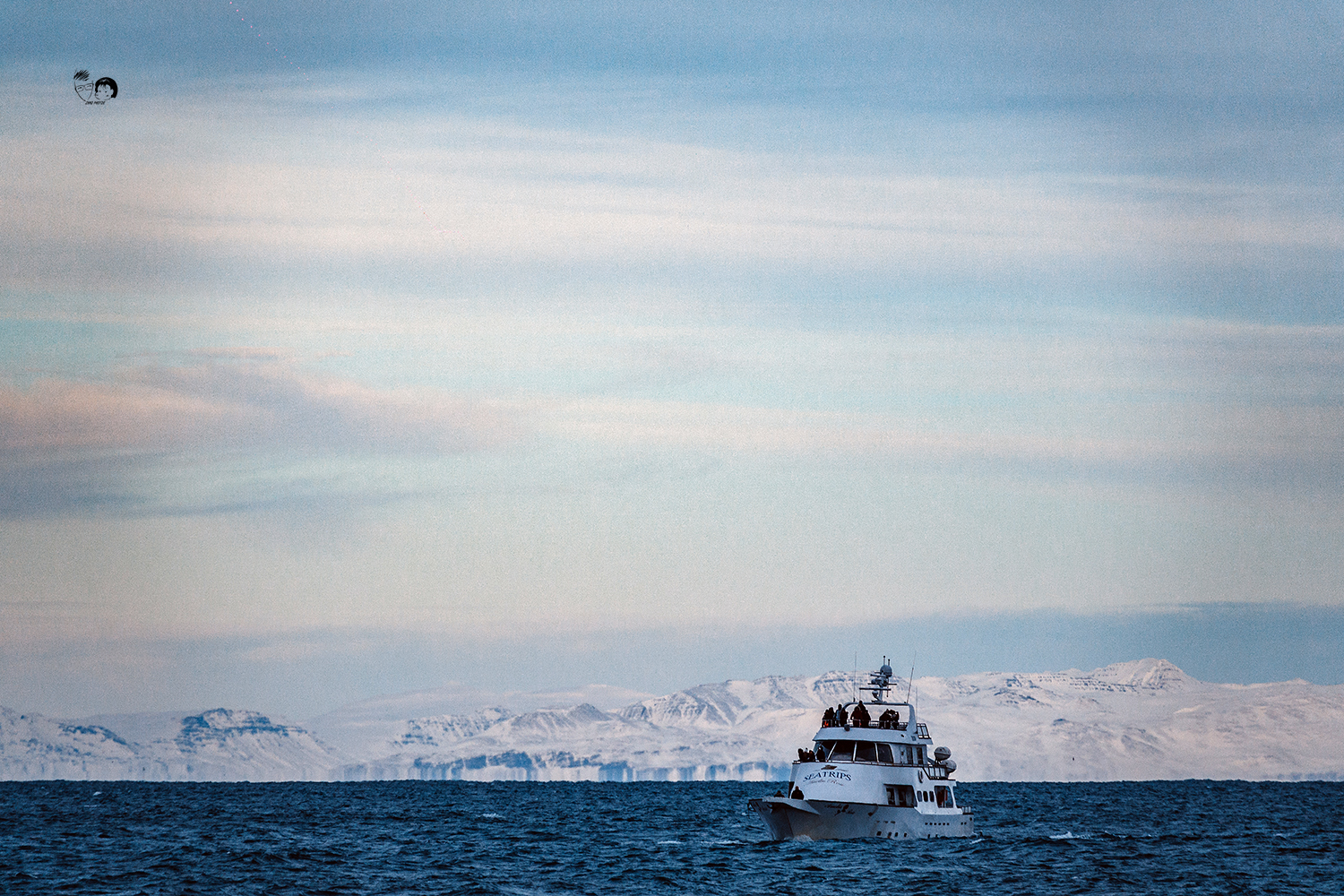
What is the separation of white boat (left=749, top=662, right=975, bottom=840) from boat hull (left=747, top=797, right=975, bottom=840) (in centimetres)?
6

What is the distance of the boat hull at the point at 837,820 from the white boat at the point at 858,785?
0.06 m

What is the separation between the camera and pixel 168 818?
159000 millimetres

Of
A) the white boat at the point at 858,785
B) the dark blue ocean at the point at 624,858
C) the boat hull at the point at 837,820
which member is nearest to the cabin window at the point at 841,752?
the white boat at the point at 858,785

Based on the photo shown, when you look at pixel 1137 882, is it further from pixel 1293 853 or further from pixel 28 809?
pixel 28 809

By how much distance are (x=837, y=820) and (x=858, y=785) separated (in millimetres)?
2557

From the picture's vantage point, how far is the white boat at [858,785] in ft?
303

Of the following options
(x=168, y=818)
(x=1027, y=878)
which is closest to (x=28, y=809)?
(x=168, y=818)

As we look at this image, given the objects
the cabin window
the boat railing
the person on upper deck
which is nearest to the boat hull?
the cabin window

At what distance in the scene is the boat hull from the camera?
92.2 meters

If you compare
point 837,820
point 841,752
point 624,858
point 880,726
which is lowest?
point 624,858

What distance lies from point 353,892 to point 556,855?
1160 inches

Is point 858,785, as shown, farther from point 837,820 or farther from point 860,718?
point 860,718

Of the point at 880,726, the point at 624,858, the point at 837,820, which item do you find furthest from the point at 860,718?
the point at 624,858

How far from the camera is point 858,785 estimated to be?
303ft
